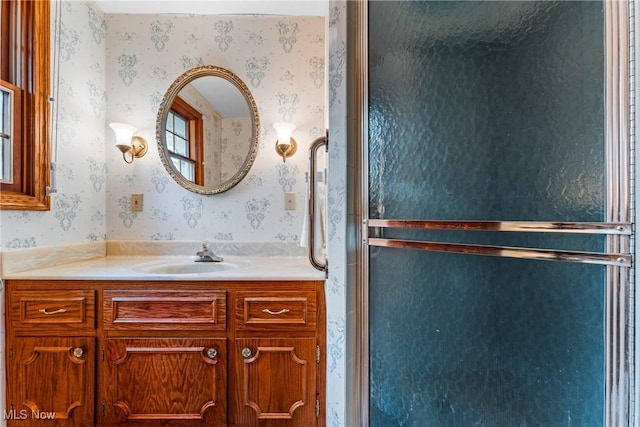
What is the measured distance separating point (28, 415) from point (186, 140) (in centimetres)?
147

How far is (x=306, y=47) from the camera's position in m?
1.73

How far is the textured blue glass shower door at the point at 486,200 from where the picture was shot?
0.53 meters

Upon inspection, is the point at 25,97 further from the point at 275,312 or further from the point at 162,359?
the point at 275,312

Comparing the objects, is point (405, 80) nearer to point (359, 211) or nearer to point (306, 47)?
point (359, 211)

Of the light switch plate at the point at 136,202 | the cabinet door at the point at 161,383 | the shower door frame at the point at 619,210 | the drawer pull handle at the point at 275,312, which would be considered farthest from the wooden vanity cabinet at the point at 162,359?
the shower door frame at the point at 619,210

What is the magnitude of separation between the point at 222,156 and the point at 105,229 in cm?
85

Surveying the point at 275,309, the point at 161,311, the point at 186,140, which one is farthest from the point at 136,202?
the point at 275,309

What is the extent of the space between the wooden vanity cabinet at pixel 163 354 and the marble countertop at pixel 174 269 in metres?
0.03

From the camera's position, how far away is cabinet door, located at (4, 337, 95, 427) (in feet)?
3.92

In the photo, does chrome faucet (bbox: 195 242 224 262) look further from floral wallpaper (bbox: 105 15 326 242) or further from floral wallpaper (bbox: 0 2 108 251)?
floral wallpaper (bbox: 0 2 108 251)

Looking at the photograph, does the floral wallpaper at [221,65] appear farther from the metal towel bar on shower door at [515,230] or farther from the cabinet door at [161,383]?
the metal towel bar on shower door at [515,230]

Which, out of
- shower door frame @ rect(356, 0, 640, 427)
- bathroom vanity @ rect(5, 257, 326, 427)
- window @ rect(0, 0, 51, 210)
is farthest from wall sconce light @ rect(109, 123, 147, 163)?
shower door frame @ rect(356, 0, 640, 427)

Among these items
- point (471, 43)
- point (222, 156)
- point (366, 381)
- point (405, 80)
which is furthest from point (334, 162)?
point (222, 156)

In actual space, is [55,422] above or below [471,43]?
below
